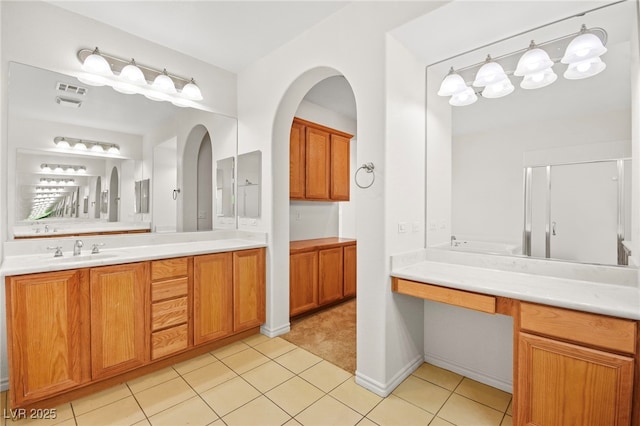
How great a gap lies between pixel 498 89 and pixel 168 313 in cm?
290

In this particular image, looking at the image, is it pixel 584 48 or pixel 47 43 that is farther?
pixel 47 43

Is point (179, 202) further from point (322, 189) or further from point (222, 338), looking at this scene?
point (322, 189)

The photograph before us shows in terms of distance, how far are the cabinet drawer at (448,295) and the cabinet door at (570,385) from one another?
0.69 feet

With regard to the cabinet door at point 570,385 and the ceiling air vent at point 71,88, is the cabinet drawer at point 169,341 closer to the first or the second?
the ceiling air vent at point 71,88

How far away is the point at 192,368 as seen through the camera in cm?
221

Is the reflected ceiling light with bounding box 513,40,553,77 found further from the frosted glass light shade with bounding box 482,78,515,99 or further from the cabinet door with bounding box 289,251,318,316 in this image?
the cabinet door with bounding box 289,251,318,316

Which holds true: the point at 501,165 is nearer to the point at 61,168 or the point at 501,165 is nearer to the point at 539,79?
the point at 539,79

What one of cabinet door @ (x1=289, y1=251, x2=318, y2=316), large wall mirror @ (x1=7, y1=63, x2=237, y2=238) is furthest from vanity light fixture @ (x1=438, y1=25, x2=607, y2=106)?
large wall mirror @ (x1=7, y1=63, x2=237, y2=238)

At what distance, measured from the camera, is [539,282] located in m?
1.64

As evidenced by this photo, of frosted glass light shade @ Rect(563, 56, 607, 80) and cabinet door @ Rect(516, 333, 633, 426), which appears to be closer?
cabinet door @ Rect(516, 333, 633, 426)

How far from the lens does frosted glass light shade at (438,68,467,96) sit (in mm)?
2066

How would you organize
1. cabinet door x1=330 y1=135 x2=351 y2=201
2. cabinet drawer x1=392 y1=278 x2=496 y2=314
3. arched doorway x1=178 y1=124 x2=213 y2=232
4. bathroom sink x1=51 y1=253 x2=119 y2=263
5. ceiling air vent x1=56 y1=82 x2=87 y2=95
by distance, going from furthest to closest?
cabinet door x1=330 y1=135 x2=351 y2=201
arched doorway x1=178 y1=124 x2=213 y2=232
ceiling air vent x1=56 y1=82 x2=87 y2=95
bathroom sink x1=51 y1=253 x2=119 y2=263
cabinet drawer x1=392 y1=278 x2=496 y2=314

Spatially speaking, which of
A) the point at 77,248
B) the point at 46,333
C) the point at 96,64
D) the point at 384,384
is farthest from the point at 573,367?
the point at 96,64

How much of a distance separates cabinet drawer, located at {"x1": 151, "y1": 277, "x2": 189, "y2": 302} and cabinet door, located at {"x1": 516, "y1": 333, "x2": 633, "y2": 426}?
7.35 ft
